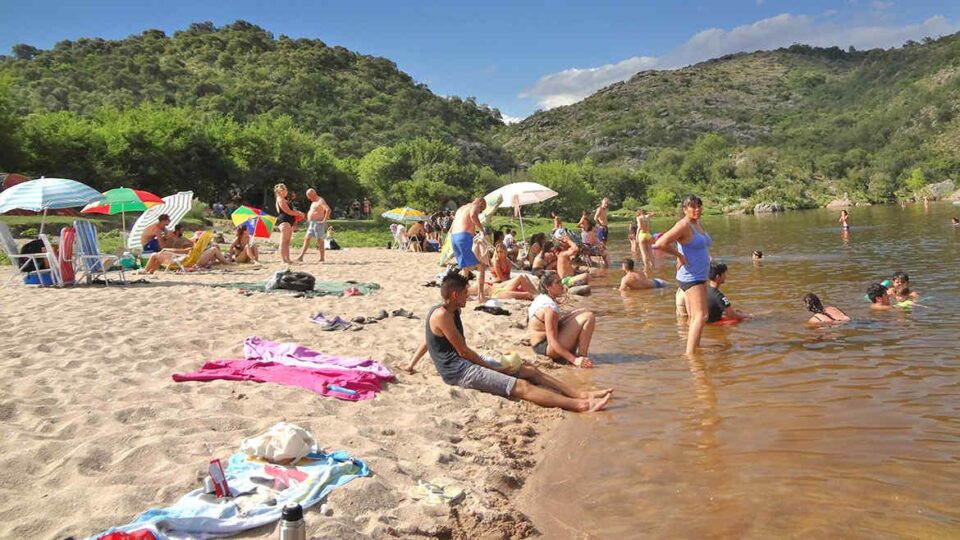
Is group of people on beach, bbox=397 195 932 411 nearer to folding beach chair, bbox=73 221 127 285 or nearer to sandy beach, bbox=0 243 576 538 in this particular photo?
sandy beach, bbox=0 243 576 538

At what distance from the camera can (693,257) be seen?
21.8ft

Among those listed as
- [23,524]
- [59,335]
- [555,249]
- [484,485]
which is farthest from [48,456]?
[555,249]

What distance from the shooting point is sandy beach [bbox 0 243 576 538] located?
311 cm

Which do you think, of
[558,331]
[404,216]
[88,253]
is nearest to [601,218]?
[404,216]

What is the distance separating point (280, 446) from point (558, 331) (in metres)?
3.96

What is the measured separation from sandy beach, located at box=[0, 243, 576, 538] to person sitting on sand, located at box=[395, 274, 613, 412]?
0.44 feet

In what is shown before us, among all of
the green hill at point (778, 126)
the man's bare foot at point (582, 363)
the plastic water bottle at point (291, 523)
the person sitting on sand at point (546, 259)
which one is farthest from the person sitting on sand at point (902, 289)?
the green hill at point (778, 126)

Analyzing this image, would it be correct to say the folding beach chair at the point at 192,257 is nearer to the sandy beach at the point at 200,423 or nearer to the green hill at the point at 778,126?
the sandy beach at the point at 200,423

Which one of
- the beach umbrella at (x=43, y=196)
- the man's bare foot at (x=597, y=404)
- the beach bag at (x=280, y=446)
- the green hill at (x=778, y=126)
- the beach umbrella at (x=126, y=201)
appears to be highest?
the green hill at (x=778, y=126)

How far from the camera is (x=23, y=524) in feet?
9.04

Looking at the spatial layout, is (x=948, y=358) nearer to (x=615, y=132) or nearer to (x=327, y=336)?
(x=327, y=336)

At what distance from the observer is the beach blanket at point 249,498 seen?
2.82m

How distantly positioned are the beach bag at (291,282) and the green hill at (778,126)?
2961 inches

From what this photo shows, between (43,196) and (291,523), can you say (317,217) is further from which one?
(291,523)
